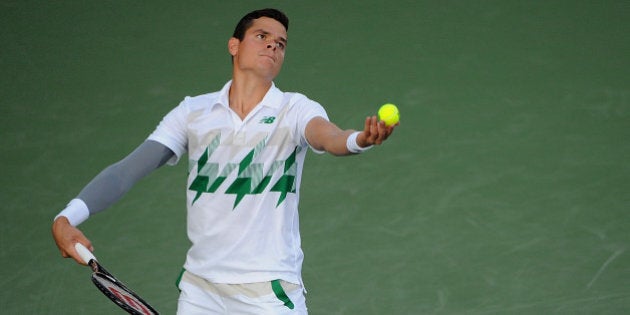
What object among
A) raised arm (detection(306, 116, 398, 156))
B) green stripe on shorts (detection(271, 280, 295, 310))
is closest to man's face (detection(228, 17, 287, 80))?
raised arm (detection(306, 116, 398, 156))

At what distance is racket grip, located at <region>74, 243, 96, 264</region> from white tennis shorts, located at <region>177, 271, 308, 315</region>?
1.55 ft

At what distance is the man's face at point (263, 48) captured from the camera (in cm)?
513

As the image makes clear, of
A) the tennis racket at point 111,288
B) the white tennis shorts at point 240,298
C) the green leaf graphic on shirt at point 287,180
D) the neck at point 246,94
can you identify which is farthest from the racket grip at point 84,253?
the neck at point 246,94

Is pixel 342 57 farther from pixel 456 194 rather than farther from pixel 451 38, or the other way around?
pixel 456 194

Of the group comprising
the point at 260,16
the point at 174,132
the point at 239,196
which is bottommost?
A: the point at 239,196

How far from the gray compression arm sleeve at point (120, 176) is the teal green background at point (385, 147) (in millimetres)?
2227

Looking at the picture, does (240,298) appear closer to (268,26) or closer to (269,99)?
(269,99)

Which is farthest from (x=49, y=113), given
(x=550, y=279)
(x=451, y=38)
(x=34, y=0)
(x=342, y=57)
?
(x=550, y=279)

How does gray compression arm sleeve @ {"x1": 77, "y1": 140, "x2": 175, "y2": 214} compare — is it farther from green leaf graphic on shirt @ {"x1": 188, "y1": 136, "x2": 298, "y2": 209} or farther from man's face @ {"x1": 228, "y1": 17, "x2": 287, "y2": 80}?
man's face @ {"x1": 228, "y1": 17, "x2": 287, "y2": 80}

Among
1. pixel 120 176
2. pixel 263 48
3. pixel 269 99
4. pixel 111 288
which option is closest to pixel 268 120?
pixel 269 99

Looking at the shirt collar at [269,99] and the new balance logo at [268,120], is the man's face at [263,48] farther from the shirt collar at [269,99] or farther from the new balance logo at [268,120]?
the new balance logo at [268,120]

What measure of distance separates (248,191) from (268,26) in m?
0.76

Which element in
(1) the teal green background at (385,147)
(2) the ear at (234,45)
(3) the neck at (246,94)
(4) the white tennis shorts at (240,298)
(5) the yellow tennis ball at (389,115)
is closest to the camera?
(5) the yellow tennis ball at (389,115)

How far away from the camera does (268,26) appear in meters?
5.21
